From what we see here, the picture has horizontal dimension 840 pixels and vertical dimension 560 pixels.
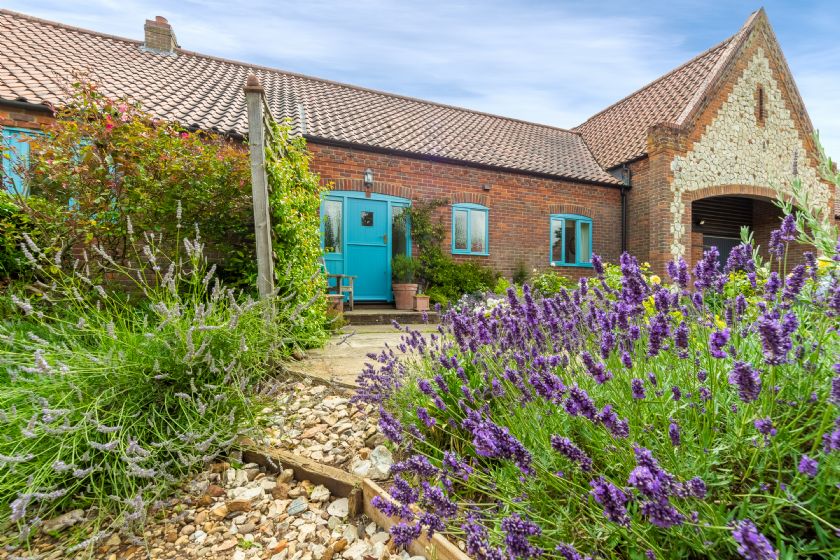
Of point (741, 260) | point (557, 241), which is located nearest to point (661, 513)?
point (741, 260)

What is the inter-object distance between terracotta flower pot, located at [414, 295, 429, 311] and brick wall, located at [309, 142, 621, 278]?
1.79 m

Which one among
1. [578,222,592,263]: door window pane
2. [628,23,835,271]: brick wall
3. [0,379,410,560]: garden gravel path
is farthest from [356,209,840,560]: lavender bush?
[628,23,835,271]: brick wall

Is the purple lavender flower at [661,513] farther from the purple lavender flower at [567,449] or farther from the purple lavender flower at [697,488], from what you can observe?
the purple lavender flower at [567,449]

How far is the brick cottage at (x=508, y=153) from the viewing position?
30.0 ft

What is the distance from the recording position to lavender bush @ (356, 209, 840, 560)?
0.96 m

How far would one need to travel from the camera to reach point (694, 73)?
1267cm

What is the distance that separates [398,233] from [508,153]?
4.34 m

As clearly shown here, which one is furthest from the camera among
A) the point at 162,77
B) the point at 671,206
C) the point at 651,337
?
the point at 671,206

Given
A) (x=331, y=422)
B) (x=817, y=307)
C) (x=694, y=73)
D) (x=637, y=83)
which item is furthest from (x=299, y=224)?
(x=637, y=83)

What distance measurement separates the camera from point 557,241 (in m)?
11.5

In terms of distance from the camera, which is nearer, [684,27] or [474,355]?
[474,355]

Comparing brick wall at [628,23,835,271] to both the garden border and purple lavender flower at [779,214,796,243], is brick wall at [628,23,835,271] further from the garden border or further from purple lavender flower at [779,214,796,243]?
the garden border

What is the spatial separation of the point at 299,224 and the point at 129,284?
133 inches

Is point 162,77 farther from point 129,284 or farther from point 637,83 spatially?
point 637,83
